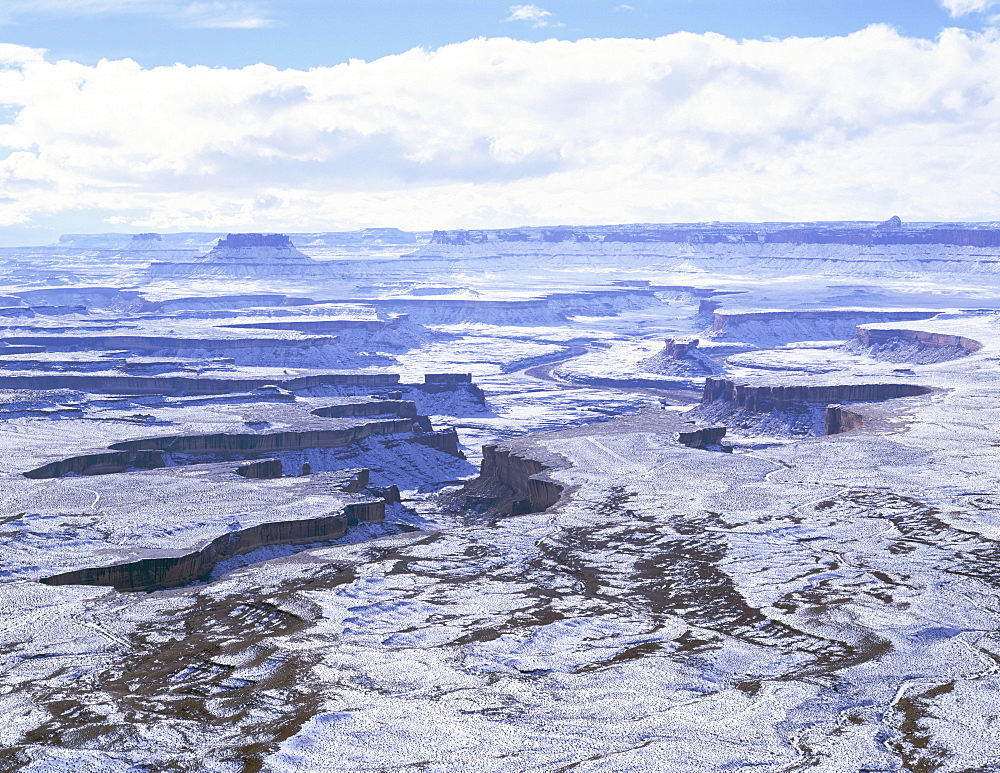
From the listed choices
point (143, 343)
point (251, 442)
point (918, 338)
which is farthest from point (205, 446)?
point (918, 338)

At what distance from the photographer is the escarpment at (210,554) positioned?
1826 inches

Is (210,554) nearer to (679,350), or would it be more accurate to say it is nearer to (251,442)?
(251,442)

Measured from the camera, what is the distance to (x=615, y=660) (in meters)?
36.4

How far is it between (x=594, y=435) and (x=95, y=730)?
169ft

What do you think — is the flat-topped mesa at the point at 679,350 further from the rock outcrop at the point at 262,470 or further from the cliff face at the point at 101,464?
the cliff face at the point at 101,464

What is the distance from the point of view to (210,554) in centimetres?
5081

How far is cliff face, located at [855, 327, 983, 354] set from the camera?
141 m

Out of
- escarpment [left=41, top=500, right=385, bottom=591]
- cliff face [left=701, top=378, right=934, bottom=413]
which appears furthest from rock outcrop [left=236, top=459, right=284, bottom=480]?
cliff face [left=701, top=378, right=934, bottom=413]

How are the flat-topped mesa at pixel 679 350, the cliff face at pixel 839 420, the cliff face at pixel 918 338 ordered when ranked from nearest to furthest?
the cliff face at pixel 839 420 < the cliff face at pixel 918 338 < the flat-topped mesa at pixel 679 350

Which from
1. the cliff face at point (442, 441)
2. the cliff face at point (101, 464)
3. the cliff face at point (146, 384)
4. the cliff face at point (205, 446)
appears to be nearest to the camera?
the cliff face at point (101, 464)

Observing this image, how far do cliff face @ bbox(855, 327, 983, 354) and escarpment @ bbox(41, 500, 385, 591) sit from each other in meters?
97.4

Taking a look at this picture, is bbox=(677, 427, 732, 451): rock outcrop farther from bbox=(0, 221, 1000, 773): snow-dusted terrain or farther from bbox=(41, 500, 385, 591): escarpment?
bbox=(41, 500, 385, 591): escarpment

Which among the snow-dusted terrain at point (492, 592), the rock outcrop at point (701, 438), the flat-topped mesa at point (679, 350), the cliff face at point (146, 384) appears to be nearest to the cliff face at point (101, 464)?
the snow-dusted terrain at point (492, 592)

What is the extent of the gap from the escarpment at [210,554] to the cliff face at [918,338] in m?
97.4
